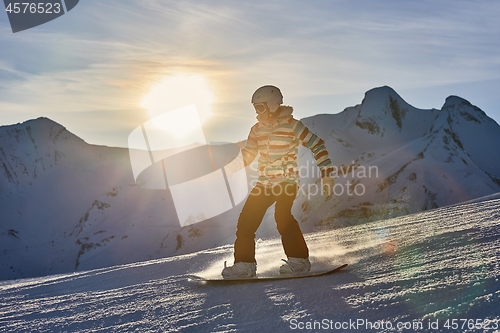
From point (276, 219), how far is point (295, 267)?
673 mm

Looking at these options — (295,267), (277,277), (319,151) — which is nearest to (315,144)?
(319,151)

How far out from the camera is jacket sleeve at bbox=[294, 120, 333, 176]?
4.76 m

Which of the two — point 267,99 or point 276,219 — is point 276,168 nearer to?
point 276,219

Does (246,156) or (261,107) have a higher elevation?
(261,107)

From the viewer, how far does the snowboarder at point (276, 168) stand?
4477mm

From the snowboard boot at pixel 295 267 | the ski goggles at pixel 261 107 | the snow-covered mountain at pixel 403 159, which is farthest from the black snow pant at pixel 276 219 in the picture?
the snow-covered mountain at pixel 403 159

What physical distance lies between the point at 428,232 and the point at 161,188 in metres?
33.2

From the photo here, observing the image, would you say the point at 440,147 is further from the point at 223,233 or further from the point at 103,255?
the point at 103,255

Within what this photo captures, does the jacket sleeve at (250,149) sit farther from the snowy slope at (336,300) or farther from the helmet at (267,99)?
the snowy slope at (336,300)

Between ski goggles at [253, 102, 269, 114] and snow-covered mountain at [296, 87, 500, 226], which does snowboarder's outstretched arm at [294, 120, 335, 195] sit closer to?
ski goggles at [253, 102, 269, 114]

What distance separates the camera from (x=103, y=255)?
29.9 meters

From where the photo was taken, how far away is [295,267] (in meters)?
3.98

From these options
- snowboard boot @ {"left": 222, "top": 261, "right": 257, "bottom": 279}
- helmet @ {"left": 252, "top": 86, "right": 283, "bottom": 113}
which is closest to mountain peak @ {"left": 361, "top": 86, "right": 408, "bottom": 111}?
helmet @ {"left": 252, "top": 86, "right": 283, "bottom": 113}

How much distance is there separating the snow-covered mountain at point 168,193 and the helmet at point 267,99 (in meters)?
6.33
